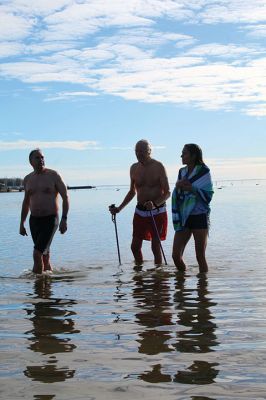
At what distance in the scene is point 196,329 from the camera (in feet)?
15.7

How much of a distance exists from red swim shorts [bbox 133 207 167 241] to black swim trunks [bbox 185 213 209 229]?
147 centimetres

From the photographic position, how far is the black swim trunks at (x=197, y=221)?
25.3 feet

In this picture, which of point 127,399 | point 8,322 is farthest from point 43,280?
point 127,399

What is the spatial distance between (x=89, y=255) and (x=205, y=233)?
18.3ft

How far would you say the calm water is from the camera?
340 centimetres

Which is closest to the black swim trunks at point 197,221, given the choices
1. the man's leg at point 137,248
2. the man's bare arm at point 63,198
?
the man's leg at point 137,248

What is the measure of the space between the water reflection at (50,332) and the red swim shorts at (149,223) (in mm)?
2442

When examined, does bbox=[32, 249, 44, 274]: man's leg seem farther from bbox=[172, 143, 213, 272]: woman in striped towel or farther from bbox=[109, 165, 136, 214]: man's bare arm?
bbox=[172, 143, 213, 272]: woman in striped towel

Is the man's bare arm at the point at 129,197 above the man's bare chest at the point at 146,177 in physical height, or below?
below

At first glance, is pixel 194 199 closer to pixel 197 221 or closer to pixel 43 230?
pixel 197 221

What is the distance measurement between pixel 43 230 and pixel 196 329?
4.18m

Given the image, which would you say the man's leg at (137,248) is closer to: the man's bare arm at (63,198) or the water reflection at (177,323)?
the man's bare arm at (63,198)

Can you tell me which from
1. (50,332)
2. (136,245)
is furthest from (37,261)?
(50,332)

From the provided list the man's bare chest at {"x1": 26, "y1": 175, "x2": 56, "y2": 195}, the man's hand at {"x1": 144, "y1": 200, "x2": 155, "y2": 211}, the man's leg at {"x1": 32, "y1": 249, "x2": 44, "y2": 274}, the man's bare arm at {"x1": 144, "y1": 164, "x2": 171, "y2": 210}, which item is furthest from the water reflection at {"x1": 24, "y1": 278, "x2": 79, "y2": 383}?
the man's bare arm at {"x1": 144, "y1": 164, "x2": 171, "y2": 210}
